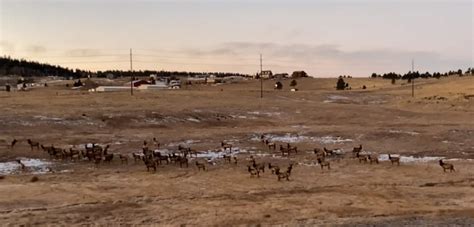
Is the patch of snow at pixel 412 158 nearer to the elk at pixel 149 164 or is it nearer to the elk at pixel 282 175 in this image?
the elk at pixel 282 175

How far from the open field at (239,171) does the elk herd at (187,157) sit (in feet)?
1.17

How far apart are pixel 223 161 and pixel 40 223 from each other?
1337 cm

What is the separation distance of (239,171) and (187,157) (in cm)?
421

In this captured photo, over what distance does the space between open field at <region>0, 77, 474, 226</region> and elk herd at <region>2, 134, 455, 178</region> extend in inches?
14.0

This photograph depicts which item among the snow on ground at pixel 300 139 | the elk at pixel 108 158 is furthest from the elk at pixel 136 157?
the snow on ground at pixel 300 139

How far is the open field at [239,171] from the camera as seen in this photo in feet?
63.5

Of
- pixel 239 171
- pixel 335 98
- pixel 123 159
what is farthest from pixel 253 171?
pixel 335 98

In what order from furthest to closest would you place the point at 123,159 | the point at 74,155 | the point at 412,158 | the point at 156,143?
the point at 156,143 < the point at 412,158 < the point at 123,159 < the point at 74,155

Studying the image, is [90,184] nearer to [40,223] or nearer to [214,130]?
[40,223]

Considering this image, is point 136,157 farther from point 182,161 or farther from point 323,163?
point 323,163

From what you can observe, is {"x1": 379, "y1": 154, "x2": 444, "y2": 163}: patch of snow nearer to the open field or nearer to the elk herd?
the open field

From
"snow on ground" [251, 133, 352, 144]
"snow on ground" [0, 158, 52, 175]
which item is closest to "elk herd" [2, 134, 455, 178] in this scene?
"snow on ground" [0, 158, 52, 175]

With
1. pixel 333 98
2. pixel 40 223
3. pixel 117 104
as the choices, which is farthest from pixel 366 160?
pixel 333 98

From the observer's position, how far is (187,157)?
31250 mm
